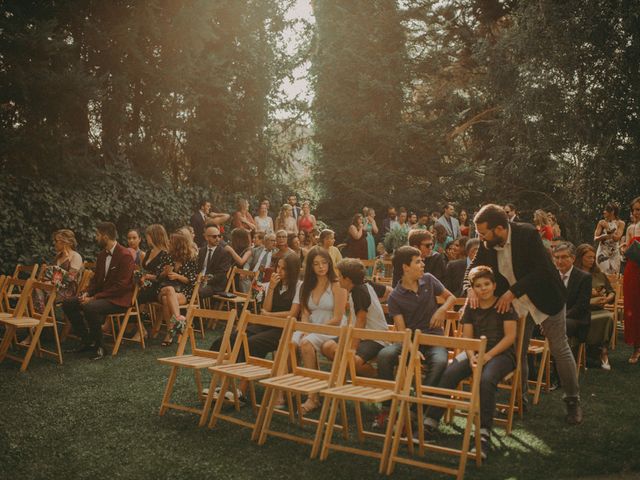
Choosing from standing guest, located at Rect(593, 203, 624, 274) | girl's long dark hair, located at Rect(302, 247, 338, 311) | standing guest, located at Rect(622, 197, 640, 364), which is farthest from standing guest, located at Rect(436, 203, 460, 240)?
girl's long dark hair, located at Rect(302, 247, 338, 311)

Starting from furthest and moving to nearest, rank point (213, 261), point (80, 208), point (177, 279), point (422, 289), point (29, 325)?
point (80, 208), point (213, 261), point (177, 279), point (29, 325), point (422, 289)

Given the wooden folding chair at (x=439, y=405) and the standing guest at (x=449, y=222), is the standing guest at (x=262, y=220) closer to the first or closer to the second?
the standing guest at (x=449, y=222)

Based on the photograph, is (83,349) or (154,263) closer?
(83,349)

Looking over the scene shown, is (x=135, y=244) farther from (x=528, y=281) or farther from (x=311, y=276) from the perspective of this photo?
(x=528, y=281)

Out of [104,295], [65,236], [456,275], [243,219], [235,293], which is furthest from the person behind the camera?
[243,219]

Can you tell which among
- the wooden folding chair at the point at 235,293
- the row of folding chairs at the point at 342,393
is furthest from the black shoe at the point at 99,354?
the row of folding chairs at the point at 342,393

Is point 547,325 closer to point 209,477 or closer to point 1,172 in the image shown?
point 209,477

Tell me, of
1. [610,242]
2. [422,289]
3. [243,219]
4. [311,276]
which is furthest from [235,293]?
[610,242]

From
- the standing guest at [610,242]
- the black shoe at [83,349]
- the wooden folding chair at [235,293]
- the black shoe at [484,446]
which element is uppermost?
the standing guest at [610,242]

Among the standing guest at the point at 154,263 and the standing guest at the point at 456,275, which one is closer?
the standing guest at the point at 456,275

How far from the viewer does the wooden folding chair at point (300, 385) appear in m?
4.90

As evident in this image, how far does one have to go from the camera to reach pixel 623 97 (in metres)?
17.3

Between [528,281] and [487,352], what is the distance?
0.69 metres

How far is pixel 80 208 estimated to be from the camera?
13367mm
